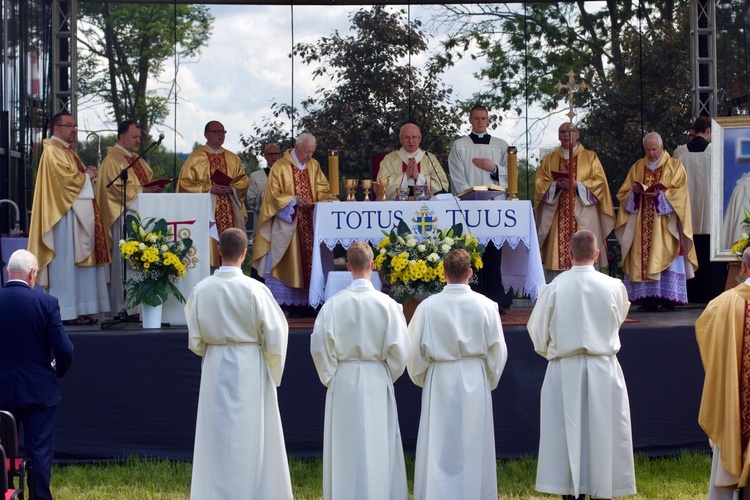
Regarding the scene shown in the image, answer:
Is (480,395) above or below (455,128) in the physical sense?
below

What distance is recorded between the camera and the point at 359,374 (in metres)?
5.86

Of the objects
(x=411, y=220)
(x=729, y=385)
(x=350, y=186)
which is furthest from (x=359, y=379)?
(x=350, y=186)

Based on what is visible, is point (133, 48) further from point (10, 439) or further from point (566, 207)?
point (10, 439)

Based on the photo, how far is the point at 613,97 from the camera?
1217 centimetres

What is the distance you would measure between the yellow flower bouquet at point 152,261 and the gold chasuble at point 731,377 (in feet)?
14.1

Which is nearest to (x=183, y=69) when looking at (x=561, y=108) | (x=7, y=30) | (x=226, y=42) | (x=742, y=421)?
(x=226, y=42)

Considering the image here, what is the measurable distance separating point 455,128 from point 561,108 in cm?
129

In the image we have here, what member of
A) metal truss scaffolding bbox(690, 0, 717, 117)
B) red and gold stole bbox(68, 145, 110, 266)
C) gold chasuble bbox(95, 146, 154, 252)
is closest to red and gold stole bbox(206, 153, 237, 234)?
gold chasuble bbox(95, 146, 154, 252)

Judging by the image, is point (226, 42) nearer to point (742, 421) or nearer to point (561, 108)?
point (561, 108)

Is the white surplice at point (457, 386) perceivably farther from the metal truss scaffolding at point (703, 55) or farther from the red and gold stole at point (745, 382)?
the metal truss scaffolding at point (703, 55)

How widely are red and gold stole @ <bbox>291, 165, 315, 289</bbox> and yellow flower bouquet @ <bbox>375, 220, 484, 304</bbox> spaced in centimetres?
161

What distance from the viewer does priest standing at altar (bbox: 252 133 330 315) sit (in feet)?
31.1

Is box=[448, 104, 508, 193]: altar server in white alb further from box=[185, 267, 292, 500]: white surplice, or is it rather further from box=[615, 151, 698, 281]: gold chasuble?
→ box=[185, 267, 292, 500]: white surplice

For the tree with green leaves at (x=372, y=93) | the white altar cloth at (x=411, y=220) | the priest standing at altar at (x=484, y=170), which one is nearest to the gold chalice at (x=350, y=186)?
the white altar cloth at (x=411, y=220)
